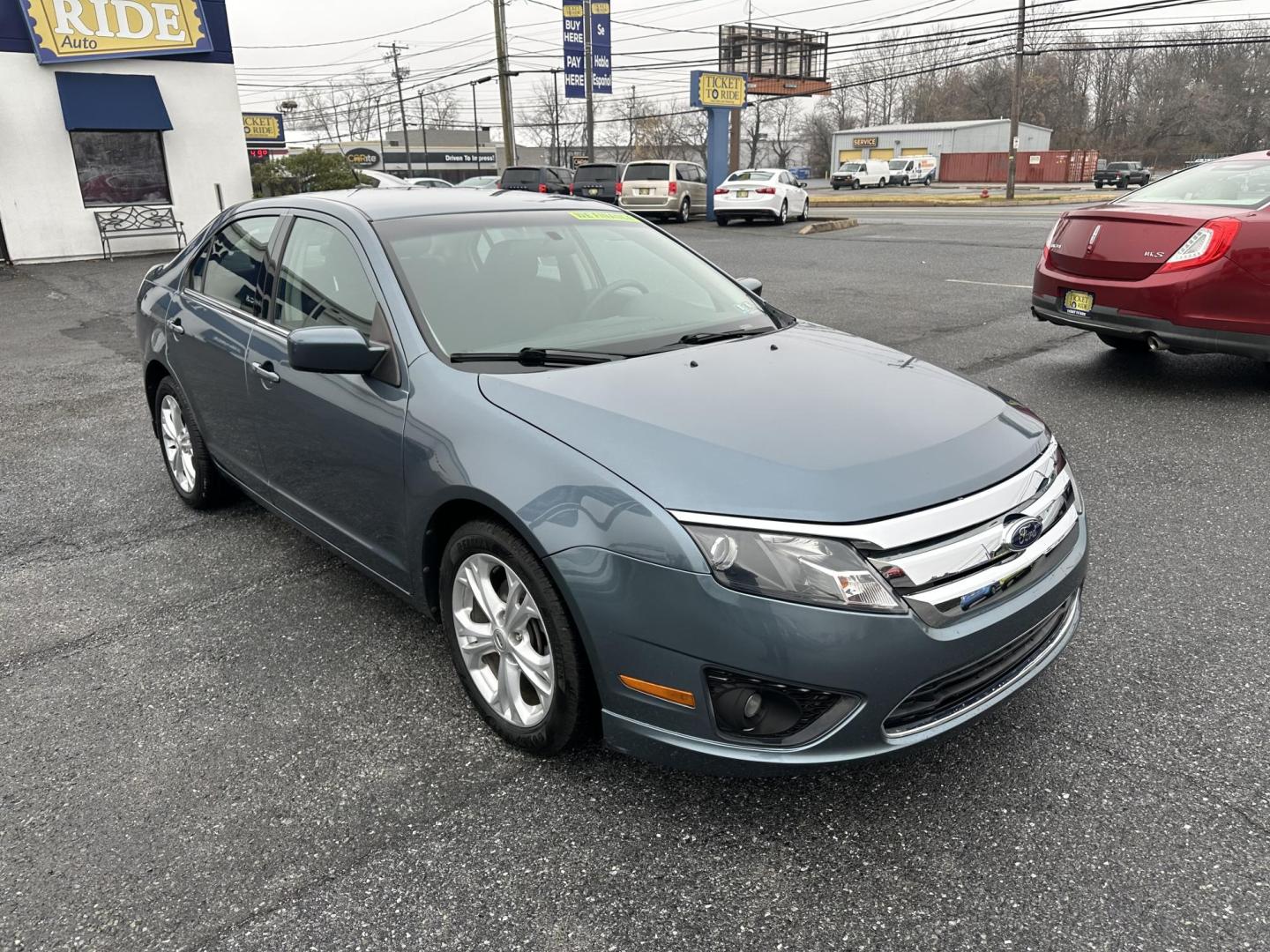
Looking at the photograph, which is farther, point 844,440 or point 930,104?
point 930,104

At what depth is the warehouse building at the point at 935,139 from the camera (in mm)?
72438

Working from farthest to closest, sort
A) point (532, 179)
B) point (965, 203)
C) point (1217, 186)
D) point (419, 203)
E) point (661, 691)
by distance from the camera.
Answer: point (965, 203) → point (532, 179) → point (1217, 186) → point (419, 203) → point (661, 691)

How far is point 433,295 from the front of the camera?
3105 millimetres

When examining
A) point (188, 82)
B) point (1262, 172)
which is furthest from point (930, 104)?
point (1262, 172)

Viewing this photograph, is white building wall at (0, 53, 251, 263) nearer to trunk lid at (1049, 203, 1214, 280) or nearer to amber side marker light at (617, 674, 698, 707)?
trunk lid at (1049, 203, 1214, 280)

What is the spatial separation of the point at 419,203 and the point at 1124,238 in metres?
4.89

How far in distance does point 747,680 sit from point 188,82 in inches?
791

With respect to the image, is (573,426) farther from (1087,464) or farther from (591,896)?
(1087,464)

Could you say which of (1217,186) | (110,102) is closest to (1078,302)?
(1217,186)

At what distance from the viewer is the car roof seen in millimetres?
3467

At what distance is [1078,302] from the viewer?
6.41 meters

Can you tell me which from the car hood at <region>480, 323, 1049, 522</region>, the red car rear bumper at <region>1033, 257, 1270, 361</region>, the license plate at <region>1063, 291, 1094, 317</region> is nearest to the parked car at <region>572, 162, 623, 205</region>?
the license plate at <region>1063, 291, 1094, 317</region>

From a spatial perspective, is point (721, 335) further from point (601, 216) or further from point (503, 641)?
point (503, 641)

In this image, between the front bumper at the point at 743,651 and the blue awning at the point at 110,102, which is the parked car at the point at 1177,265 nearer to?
the front bumper at the point at 743,651
